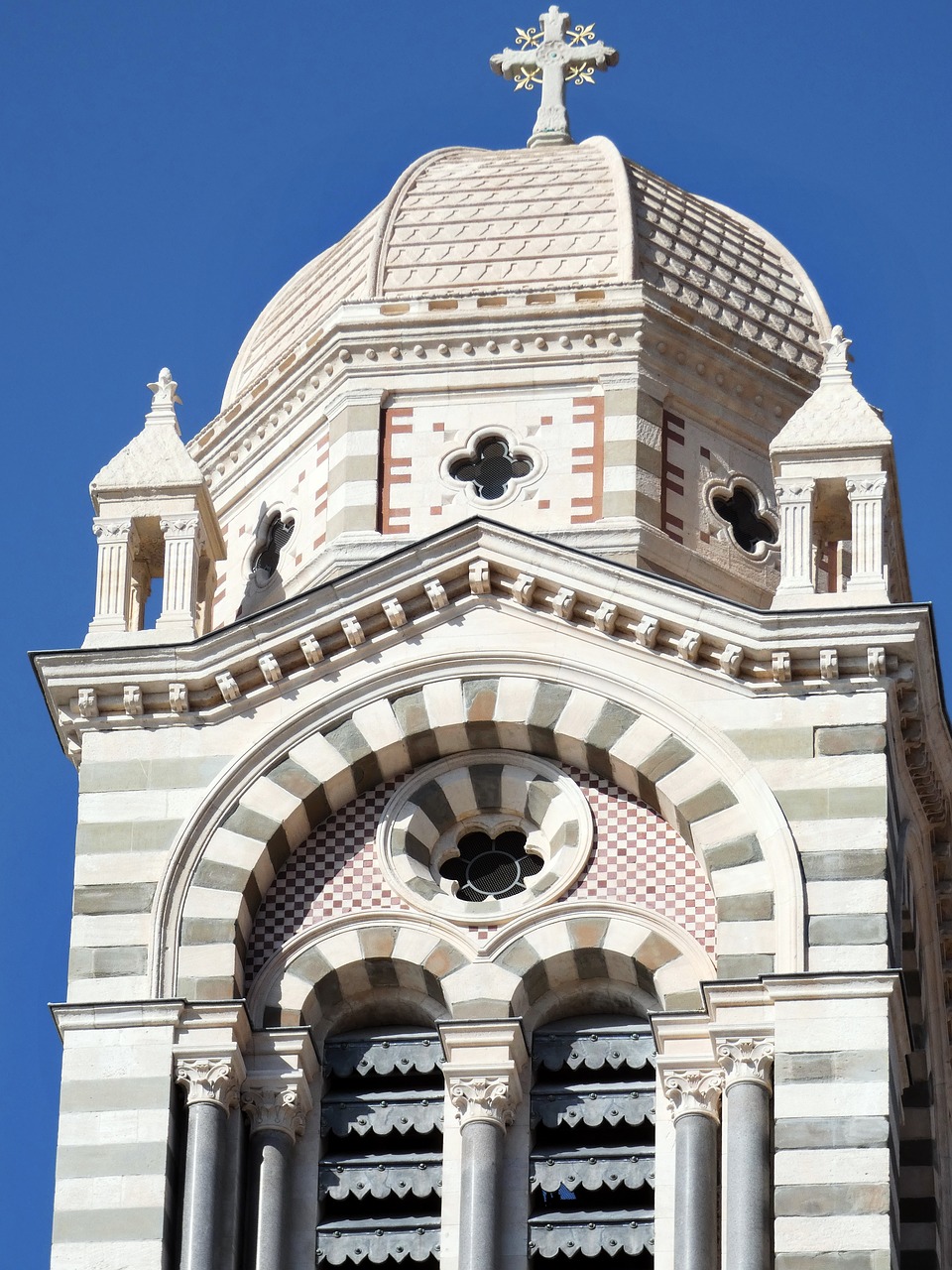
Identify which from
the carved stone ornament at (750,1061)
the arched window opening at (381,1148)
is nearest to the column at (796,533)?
the carved stone ornament at (750,1061)

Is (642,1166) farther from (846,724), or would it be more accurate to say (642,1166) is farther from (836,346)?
(836,346)

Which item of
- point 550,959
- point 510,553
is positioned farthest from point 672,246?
point 550,959

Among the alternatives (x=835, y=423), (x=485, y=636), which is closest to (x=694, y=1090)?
(x=485, y=636)

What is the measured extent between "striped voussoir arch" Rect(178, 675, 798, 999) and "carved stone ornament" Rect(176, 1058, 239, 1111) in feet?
1.83

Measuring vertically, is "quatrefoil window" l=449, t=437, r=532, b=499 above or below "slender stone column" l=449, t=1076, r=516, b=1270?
above

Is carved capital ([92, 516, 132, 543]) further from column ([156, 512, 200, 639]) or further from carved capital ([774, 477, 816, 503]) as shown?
carved capital ([774, 477, 816, 503])

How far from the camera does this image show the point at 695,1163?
34.0 m

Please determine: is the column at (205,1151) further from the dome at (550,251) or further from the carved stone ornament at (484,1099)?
the dome at (550,251)

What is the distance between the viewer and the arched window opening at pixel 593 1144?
34.2m

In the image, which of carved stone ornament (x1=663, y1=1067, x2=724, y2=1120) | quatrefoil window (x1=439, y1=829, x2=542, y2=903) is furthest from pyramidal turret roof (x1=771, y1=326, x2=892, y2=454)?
carved stone ornament (x1=663, y1=1067, x2=724, y2=1120)

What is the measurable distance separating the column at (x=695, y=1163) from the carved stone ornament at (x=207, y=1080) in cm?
288

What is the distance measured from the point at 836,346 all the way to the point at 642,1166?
23.0 ft

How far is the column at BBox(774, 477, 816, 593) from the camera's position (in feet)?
120

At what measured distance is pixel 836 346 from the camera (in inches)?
1513
